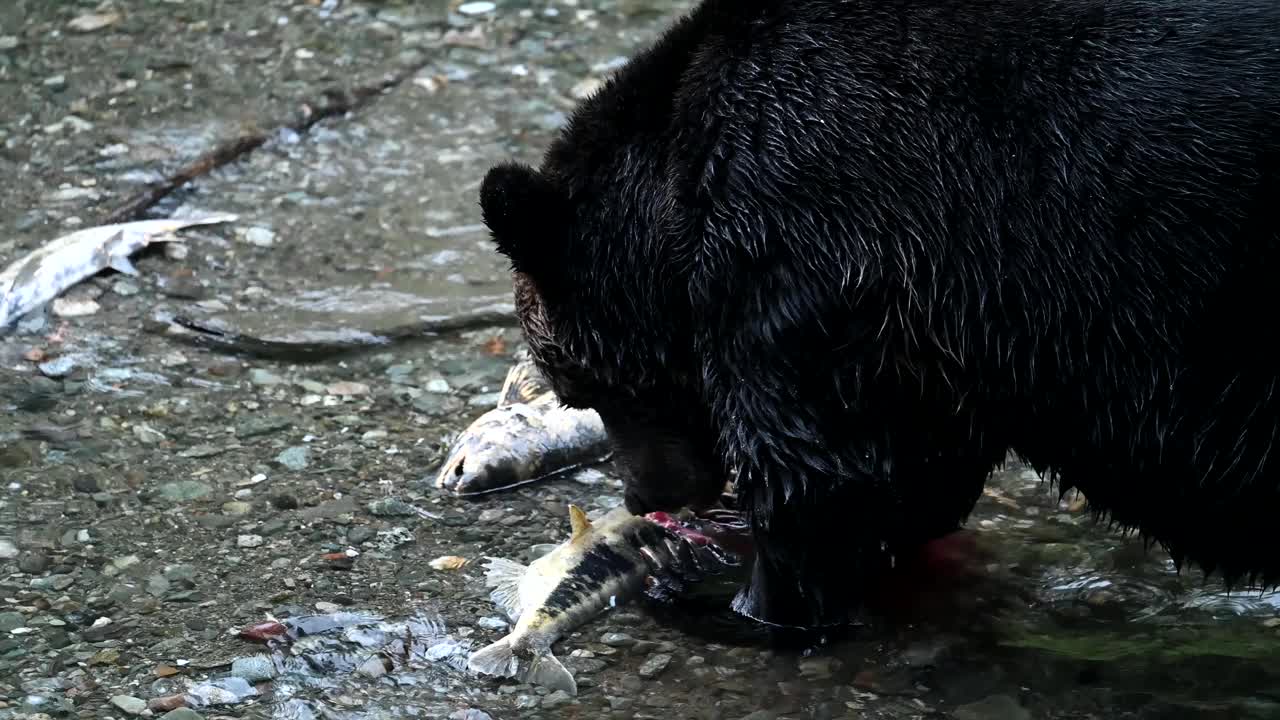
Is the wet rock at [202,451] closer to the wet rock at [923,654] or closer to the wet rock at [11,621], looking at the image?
the wet rock at [11,621]

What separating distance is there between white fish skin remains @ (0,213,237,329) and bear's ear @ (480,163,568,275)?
2.54 m

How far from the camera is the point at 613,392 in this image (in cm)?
480

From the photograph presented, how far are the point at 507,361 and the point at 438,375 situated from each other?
0.98 feet

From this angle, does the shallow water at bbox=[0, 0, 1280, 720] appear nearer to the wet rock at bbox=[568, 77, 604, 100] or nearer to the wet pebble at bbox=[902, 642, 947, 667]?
the wet pebble at bbox=[902, 642, 947, 667]

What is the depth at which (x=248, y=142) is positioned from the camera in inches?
304

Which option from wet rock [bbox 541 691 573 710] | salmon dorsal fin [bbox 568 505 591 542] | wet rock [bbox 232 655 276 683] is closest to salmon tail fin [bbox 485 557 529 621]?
salmon dorsal fin [bbox 568 505 591 542]

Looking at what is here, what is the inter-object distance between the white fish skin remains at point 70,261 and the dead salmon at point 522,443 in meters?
1.88

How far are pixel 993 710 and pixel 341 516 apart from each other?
2.17 meters

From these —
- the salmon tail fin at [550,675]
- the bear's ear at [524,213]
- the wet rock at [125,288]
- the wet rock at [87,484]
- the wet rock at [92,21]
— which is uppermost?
the bear's ear at [524,213]

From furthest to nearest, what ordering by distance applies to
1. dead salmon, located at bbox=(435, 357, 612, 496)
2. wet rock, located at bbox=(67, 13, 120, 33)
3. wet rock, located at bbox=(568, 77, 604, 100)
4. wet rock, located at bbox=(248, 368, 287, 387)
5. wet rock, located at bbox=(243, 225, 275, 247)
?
wet rock, located at bbox=(67, 13, 120, 33) < wet rock, located at bbox=(568, 77, 604, 100) < wet rock, located at bbox=(243, 225, 275, 247) < wet rock, located at bbox=(248, 368, 287, 387) < dead salmon, located at bbox=(435, 357, 612, 496)

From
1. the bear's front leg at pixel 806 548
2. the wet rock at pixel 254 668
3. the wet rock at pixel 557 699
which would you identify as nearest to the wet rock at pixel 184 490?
the wet rock at pixel 254 668

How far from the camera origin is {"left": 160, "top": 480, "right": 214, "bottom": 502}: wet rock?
5.22 metres

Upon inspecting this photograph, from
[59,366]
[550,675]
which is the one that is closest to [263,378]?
[59,366]

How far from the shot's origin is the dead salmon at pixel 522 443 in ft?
17.6
